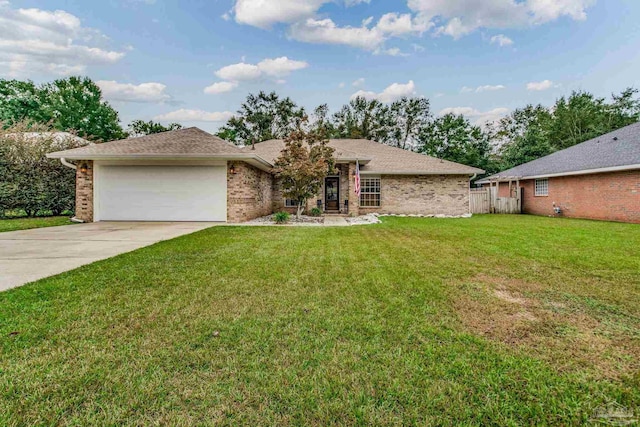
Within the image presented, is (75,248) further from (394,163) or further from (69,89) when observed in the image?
(69,89)

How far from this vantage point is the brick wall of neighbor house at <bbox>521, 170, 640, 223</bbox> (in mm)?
12086

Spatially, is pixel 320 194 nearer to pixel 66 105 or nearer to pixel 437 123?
pixel 437 123

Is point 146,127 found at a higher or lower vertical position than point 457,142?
higher

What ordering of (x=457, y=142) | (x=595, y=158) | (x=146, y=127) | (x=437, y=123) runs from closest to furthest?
(x=595, y=158), (x=457, y=142), (x=437, y=123), (x=146, y=127)

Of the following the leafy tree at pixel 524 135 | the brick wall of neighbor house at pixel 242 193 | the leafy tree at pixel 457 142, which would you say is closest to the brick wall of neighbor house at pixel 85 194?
the brick wall of neighbor house at pixel 242 193

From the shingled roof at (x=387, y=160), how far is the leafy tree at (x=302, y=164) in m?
1.89

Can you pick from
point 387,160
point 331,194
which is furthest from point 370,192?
point 387,160

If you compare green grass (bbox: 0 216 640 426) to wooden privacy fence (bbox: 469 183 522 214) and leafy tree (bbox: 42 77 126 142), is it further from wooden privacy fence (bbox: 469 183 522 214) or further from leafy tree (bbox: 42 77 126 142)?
leafy tree (bbox: 42 77 126 142)

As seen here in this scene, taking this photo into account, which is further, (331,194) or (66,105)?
(66,105)

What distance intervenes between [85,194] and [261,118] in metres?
20.6

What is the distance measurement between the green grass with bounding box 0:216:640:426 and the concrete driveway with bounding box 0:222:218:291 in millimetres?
546

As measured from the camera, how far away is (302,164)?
→ 454 inches

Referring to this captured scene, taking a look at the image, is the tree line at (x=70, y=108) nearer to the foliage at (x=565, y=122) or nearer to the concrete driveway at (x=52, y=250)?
the concrete driveway at (x=52, y=250)

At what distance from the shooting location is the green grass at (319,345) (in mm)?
1637
